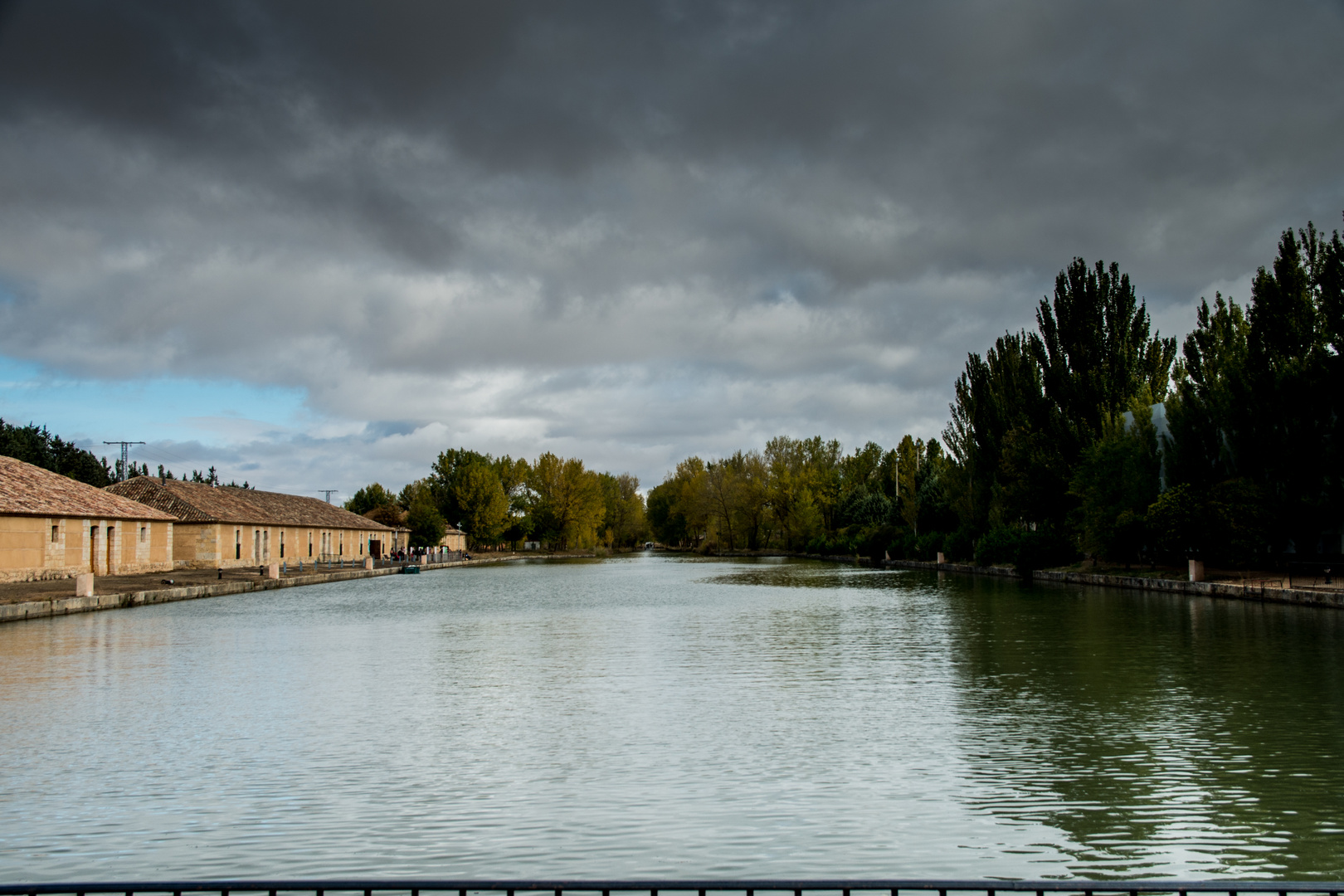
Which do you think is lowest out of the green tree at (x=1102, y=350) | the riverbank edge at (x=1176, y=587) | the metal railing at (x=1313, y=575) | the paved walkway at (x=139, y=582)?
the riverbank edge at (x=1176, y=587)

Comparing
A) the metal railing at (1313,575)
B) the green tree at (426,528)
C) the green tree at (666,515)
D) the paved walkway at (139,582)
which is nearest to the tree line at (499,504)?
the green tree at (426,528)

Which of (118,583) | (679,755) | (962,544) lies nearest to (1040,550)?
(962,544)

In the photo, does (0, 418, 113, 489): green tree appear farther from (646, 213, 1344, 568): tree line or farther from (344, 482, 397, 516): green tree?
(646, 213, 1344, 568): tree line

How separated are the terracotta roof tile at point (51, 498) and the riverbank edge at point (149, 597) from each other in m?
5.40

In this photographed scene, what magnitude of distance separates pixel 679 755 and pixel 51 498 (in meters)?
32.6

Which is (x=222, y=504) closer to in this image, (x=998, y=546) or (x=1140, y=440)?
(x=998, y=546)

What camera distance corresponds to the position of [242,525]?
50.2 m

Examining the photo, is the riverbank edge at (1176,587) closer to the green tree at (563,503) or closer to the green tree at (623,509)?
the green tree at (563,503)

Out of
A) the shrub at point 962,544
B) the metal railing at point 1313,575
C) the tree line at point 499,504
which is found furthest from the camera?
the tree line at point 499,504

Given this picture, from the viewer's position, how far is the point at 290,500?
209 ft

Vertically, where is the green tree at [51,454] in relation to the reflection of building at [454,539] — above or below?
above

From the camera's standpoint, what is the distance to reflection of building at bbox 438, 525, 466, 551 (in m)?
86.6

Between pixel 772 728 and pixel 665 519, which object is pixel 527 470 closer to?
pixel 665 519

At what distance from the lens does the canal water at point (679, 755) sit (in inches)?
250
